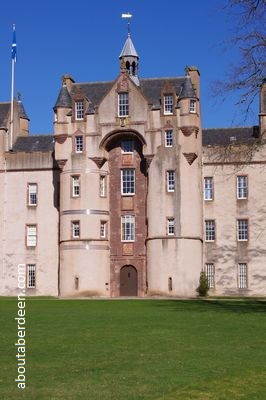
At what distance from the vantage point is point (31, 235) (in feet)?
189

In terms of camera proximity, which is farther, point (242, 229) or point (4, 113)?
point (4, 113)

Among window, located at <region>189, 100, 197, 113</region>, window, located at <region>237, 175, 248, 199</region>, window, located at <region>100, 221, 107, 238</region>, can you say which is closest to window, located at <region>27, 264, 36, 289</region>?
window, located at <region>100, 221, 107, 238</region>

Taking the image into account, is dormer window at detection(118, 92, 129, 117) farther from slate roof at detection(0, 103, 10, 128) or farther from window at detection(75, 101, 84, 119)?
slate roof at detection(0, 103, 10, 128)

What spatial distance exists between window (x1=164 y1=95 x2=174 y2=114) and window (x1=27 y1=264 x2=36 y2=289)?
17.0 m

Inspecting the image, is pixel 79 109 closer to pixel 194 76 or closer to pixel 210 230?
pixel 194 76

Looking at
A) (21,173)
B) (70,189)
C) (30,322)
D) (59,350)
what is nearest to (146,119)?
(70,189)

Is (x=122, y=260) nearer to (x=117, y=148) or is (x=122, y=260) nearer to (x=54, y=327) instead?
(x=117, y=148)

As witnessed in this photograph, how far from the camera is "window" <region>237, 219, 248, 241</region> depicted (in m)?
55.4

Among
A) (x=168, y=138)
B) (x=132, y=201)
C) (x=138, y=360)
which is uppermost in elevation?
(x=168, y=138)

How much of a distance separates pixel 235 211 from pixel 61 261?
14605 millimetres

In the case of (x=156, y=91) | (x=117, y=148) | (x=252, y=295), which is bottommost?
(x=252, y=295)

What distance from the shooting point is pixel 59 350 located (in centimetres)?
1752

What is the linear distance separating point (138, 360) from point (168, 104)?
39.1 metres

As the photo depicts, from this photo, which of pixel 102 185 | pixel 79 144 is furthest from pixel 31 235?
A: pixel 79 144
